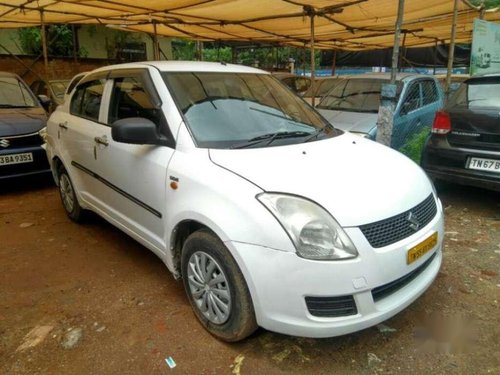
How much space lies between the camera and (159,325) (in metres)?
2.60

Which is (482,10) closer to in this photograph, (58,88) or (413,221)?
(413,221)

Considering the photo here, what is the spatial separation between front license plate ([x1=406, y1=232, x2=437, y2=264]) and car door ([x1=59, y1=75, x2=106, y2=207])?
Answer: 2612 millimetres

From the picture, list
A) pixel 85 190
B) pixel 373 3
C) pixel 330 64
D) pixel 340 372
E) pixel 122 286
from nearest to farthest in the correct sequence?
pixel 340 372
pixel 122 286
pixel 85 190
pixel 373 3
pixel 330 64

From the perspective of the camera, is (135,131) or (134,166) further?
(134,166)

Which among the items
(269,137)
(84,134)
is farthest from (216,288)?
(84,134)

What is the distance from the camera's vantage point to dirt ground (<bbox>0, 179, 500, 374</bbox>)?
2.25 meters

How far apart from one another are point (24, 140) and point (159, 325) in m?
3.92

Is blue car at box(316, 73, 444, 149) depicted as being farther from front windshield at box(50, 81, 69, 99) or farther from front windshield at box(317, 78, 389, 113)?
front windshield at box(50, 81, 69, 99)

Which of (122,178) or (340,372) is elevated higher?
(122,178)

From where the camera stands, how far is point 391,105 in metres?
4.26

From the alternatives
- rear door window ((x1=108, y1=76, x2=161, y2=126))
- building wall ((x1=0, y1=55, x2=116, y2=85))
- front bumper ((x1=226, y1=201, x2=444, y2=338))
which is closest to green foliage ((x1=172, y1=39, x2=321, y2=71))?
building wall ((x1=0, y1=55, x2=116, y2=85))

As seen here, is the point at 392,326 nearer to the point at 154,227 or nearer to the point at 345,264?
the point at 345,264

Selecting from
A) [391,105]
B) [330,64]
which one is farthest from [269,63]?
[391,105]

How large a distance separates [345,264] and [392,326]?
0.89 m
